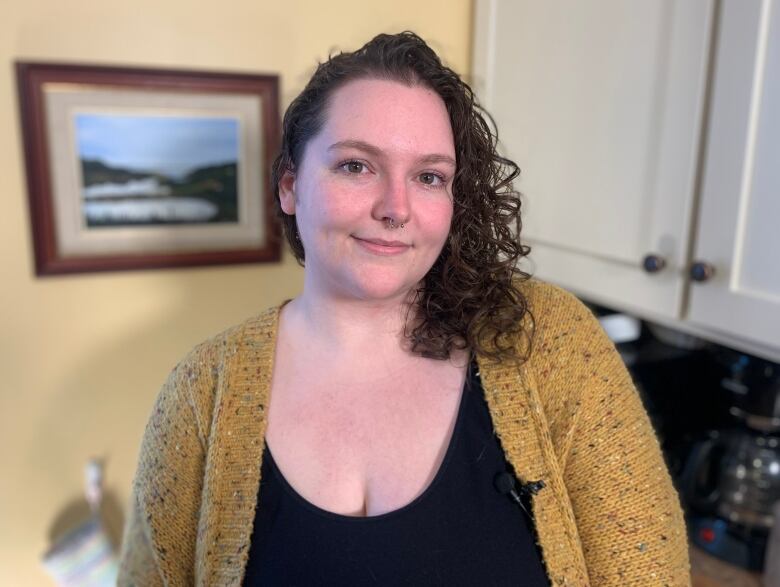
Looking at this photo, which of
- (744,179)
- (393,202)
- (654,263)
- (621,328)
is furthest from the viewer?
(621,328)

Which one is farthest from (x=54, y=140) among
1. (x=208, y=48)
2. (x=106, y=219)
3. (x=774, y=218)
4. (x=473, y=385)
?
(x=774, y=218)


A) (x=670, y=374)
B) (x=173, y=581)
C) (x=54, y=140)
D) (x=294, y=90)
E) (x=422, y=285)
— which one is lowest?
(x=173, y=581)

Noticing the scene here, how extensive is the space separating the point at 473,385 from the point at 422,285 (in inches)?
6.2

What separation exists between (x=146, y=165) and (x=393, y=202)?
0.73m

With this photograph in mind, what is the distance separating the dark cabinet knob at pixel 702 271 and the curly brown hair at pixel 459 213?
0.29m

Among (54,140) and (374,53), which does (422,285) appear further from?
(54,140)

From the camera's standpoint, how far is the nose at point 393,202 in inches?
30.9

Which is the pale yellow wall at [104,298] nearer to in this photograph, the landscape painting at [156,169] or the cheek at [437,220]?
the landscape painting at [156,169]

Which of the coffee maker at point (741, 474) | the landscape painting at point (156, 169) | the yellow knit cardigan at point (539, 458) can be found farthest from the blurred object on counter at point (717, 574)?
the landscape painting at point (156, 169)

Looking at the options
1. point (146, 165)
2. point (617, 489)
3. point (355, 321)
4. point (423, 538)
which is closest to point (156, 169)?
point (146, 165)

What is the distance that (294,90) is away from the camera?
1.41 metres

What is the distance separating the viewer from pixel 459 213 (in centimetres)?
92

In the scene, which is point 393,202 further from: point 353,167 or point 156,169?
point 156,169

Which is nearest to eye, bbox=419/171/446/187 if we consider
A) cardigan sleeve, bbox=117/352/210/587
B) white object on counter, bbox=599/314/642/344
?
cardigan sleeve, bbox=117/352/210/587
